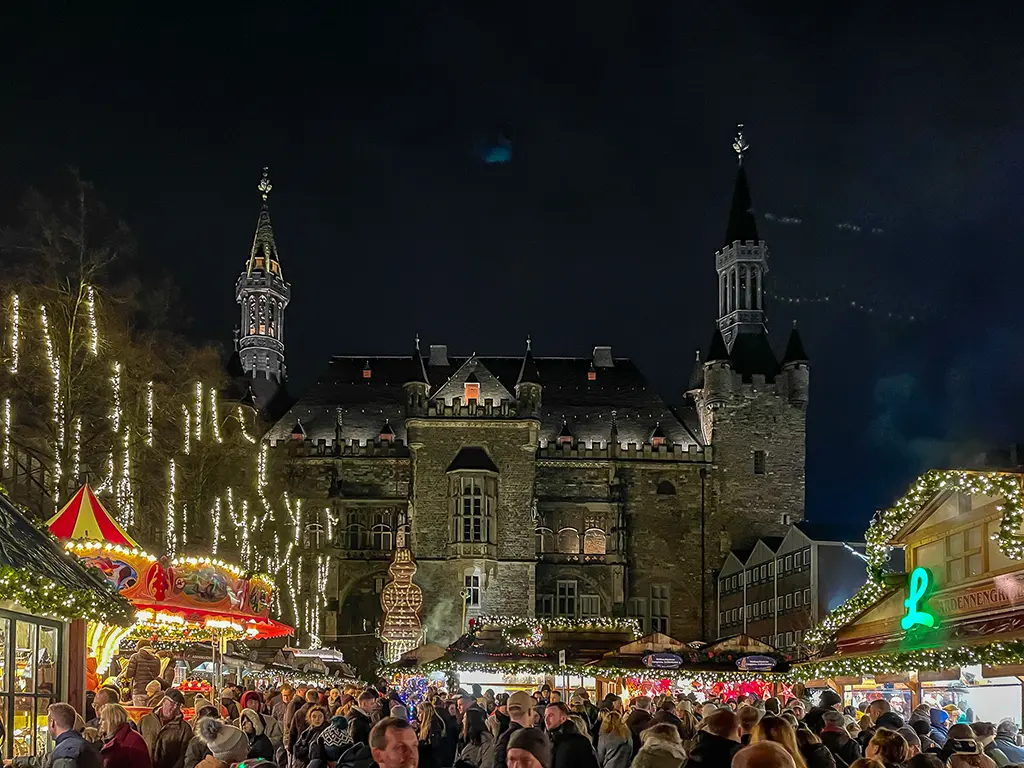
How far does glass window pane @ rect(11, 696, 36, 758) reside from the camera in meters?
10.9

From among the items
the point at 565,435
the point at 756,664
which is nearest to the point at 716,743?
the point at 756,664

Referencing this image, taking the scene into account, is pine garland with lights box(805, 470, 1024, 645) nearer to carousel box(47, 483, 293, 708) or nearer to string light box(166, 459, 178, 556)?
carousel box(47, 483, 293, 708)

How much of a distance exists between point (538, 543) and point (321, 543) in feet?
27.8

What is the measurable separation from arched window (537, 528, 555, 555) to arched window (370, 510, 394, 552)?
5.77 m

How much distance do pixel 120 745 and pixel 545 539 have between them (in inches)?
1794

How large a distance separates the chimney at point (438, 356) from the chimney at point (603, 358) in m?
6.65

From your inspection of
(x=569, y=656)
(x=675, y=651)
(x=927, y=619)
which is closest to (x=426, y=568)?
(x=569, y=656)

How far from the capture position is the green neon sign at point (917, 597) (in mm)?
15492

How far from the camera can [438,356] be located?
59.9 metres

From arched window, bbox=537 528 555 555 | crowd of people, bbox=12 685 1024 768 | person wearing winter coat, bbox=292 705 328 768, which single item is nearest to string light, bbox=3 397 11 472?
crowd of people, bbox=12 685 1024 768

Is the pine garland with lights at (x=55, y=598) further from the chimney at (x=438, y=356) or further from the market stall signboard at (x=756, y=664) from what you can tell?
the chimney at (x=438, y=356)

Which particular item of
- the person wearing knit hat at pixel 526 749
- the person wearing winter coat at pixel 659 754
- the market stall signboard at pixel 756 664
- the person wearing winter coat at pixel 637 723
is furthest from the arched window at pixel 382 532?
the person wearing knit hat at pixel 526 749

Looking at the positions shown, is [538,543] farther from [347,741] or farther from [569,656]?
[347,741]

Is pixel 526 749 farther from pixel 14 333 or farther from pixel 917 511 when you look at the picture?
pixel 14 333
